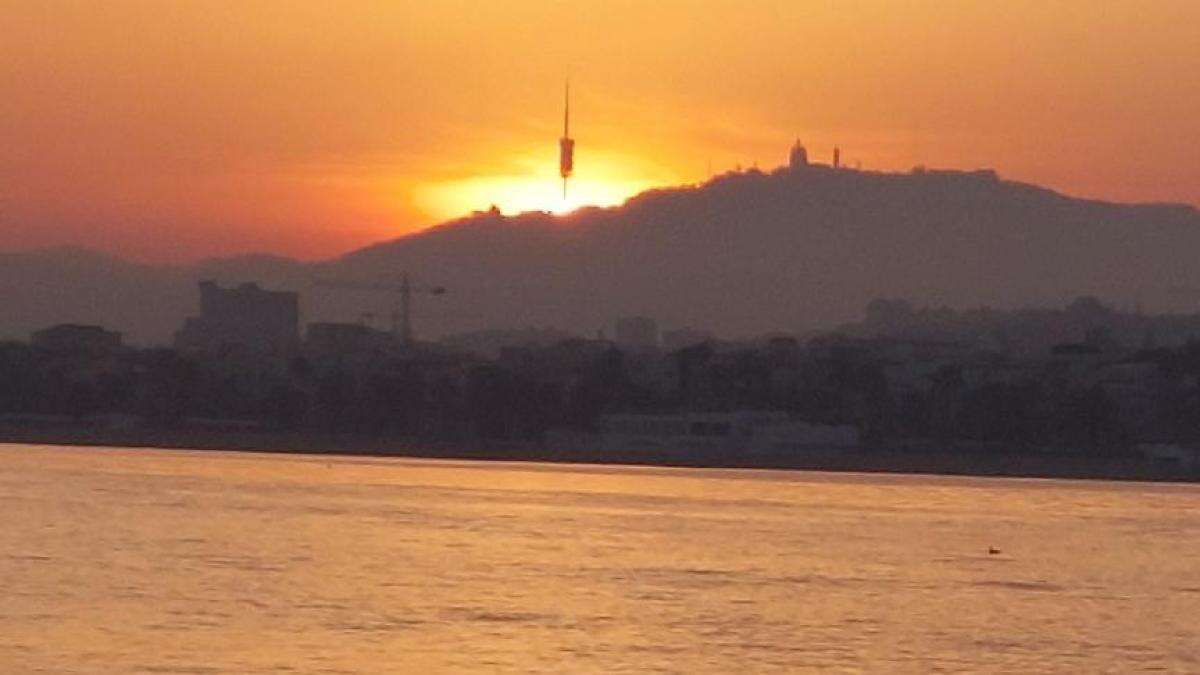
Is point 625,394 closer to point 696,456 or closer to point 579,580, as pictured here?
point 696,456

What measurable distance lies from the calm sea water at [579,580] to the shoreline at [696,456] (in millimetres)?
13575

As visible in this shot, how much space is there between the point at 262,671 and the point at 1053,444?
2496 inches

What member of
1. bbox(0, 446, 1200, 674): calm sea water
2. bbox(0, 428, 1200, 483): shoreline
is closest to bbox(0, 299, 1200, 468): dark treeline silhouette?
bbox(0, 428, 1200, 483): shoreline

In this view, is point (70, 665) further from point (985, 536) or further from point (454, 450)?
point (454, 450)

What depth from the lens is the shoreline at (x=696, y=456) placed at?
3324 inches

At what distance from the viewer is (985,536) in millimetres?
53000

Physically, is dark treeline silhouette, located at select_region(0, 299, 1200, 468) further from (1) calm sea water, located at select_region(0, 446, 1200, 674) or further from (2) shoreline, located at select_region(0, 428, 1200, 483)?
(1) calm sea water, located at select_region(0, 446, 1200, 674)

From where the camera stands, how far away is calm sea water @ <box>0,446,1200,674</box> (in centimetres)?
3003

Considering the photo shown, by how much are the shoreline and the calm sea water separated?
1358 centimetres

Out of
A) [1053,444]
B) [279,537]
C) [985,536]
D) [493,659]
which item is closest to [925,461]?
[1053,444]

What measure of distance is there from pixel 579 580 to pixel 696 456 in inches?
1962

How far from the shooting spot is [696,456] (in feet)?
294

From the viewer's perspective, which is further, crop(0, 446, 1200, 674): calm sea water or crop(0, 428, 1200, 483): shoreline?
crop(0, 428, 1200, 483): shoreline

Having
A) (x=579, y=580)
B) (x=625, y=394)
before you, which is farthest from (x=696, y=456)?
(x=579, y=580)
